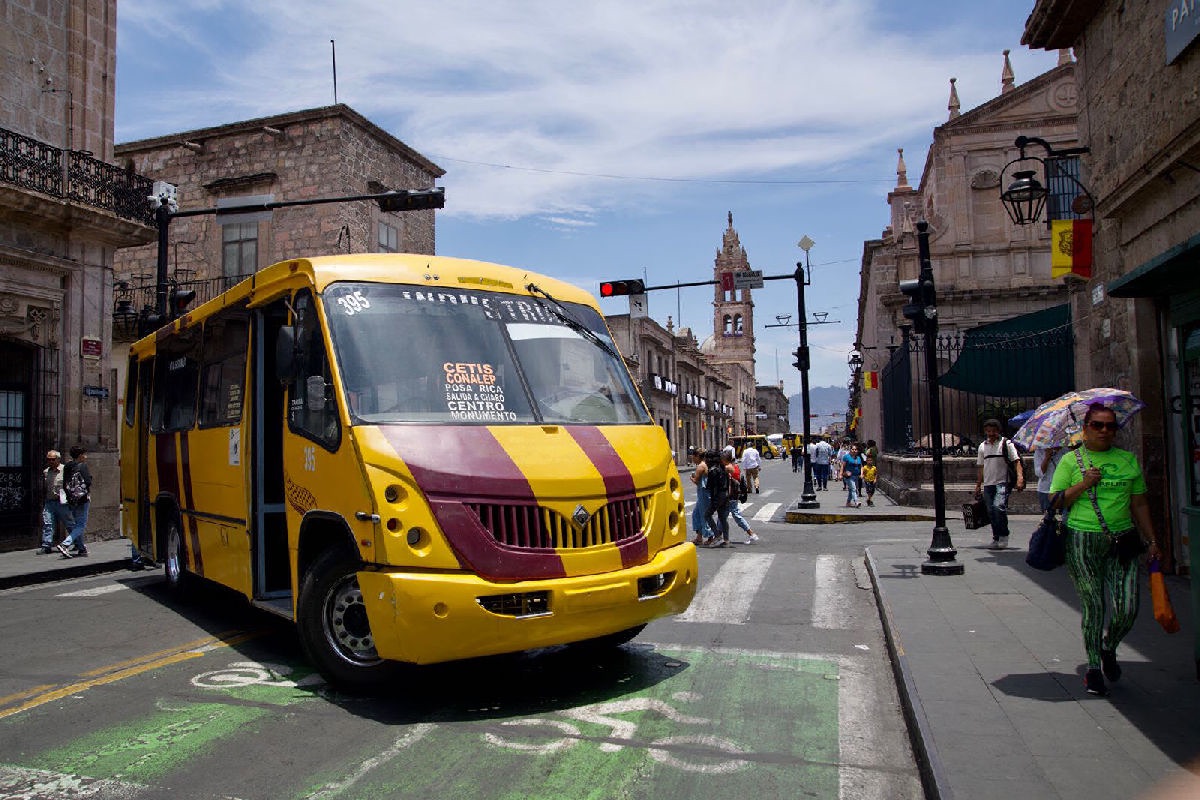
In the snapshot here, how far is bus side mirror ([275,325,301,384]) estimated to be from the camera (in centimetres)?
620

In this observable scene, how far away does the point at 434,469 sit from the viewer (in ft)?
17.7

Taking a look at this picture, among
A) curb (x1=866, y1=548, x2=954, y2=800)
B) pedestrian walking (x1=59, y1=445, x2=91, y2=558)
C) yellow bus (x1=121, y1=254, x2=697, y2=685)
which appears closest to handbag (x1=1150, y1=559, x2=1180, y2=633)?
curb (x1=866, y1=548, x2=954, y2=800)

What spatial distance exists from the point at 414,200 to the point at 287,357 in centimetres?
1035

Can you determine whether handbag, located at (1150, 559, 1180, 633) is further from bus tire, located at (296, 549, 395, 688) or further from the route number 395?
→ the route number 395

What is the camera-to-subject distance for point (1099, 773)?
4113mm

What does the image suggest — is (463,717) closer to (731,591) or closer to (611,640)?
(611,640)

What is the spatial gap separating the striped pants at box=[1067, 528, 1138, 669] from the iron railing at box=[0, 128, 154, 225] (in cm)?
1623

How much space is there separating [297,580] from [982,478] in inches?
380

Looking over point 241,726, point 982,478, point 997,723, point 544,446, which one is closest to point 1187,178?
point 982,478

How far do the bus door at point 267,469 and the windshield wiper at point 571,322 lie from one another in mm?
1960

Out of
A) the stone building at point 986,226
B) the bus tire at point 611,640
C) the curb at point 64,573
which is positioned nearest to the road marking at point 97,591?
the curb at point 64,573

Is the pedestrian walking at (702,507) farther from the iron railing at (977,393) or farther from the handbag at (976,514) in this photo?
the handbag at (976,514)

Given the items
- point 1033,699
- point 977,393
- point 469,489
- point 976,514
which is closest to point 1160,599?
point 1033,699

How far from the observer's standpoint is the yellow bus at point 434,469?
529 centimetres
